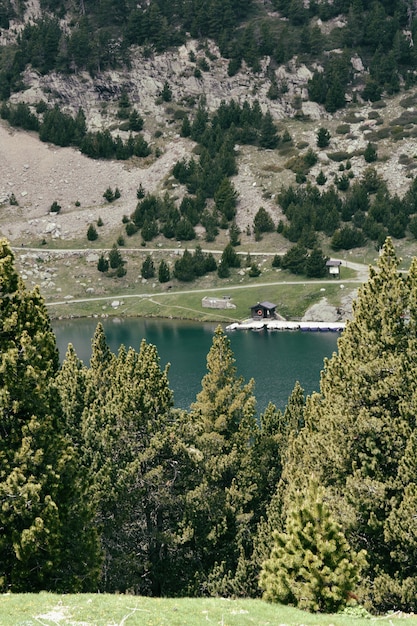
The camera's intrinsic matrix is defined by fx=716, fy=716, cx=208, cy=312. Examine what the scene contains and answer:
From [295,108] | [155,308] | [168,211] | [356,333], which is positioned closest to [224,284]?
[155,308]

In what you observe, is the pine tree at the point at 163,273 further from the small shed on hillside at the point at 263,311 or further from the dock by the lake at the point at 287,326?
the dock by the lake at the point at 287,326

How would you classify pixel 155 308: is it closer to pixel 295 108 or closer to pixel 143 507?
pixel 295 108

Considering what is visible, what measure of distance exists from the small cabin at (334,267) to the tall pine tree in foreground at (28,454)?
391 ft

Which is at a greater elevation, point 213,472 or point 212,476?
point 213,472

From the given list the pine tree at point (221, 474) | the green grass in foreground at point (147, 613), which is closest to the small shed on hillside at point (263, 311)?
the pine tree at point (221, 474)

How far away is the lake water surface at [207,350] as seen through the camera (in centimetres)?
9112

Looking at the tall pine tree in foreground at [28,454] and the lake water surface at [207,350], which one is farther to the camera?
the lake water surface at [207,350]

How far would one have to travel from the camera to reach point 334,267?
5625 inches

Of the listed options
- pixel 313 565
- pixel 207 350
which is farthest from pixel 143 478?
pixel 207 350

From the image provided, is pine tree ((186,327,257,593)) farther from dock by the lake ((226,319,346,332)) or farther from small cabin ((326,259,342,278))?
small cabin ((326,259,342,278))

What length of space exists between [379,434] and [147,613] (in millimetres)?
13340

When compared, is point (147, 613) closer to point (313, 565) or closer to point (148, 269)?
point (313, 565)

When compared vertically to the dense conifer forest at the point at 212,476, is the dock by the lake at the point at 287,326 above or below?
below

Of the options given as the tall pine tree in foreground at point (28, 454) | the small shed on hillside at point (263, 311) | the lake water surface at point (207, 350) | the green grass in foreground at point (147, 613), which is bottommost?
the lake water surface at point (207, 350)
